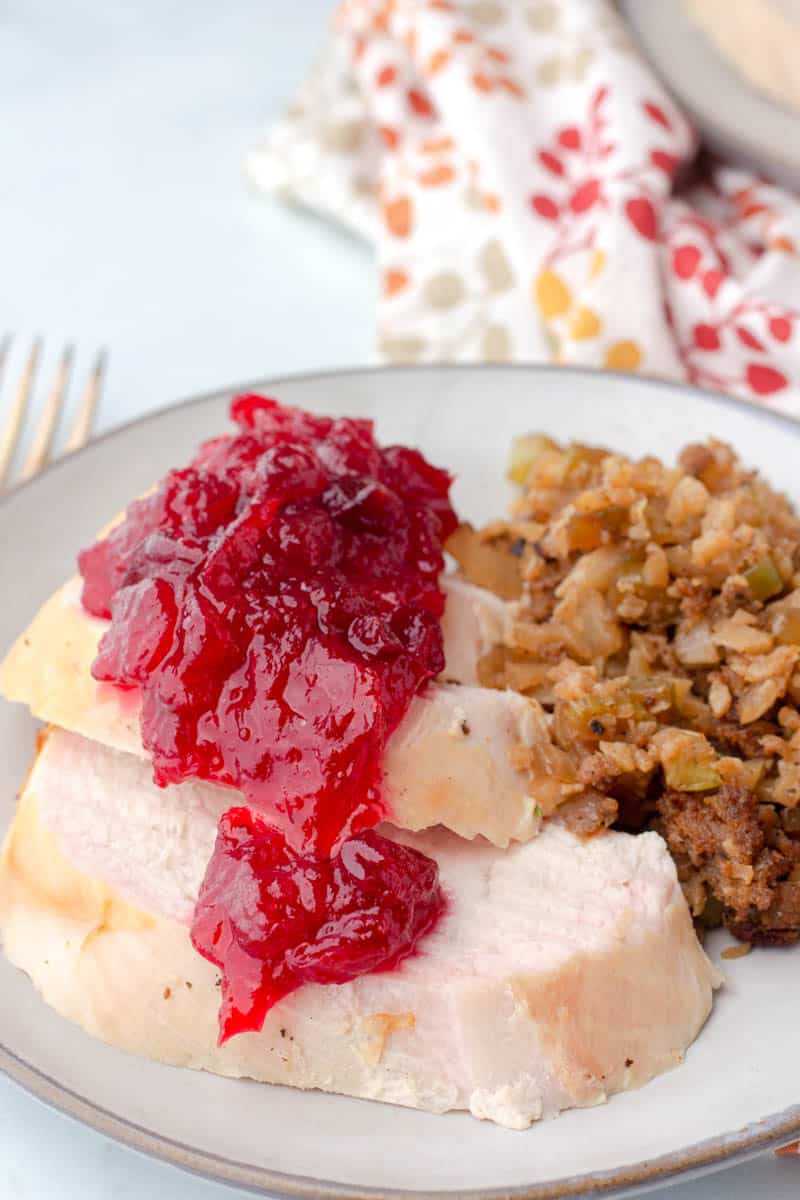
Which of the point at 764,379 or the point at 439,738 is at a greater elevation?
the point at 764,379

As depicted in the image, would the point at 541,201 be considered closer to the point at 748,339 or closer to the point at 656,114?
the point at 656,114

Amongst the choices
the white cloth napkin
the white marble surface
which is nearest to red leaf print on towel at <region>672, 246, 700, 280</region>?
the white cloth napkin

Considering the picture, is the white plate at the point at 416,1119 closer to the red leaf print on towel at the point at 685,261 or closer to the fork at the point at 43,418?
the fork at the point at 43,418

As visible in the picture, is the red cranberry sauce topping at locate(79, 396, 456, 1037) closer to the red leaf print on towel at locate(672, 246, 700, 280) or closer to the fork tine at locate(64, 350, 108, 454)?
the fork tine at locate(64, 350, 108, 454)

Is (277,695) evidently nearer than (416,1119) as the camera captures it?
No

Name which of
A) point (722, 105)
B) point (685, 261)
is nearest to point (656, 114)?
point (722, 105)

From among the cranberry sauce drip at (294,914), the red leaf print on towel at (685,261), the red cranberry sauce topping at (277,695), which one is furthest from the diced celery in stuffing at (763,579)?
the red leaf print on towel at (685,261)
